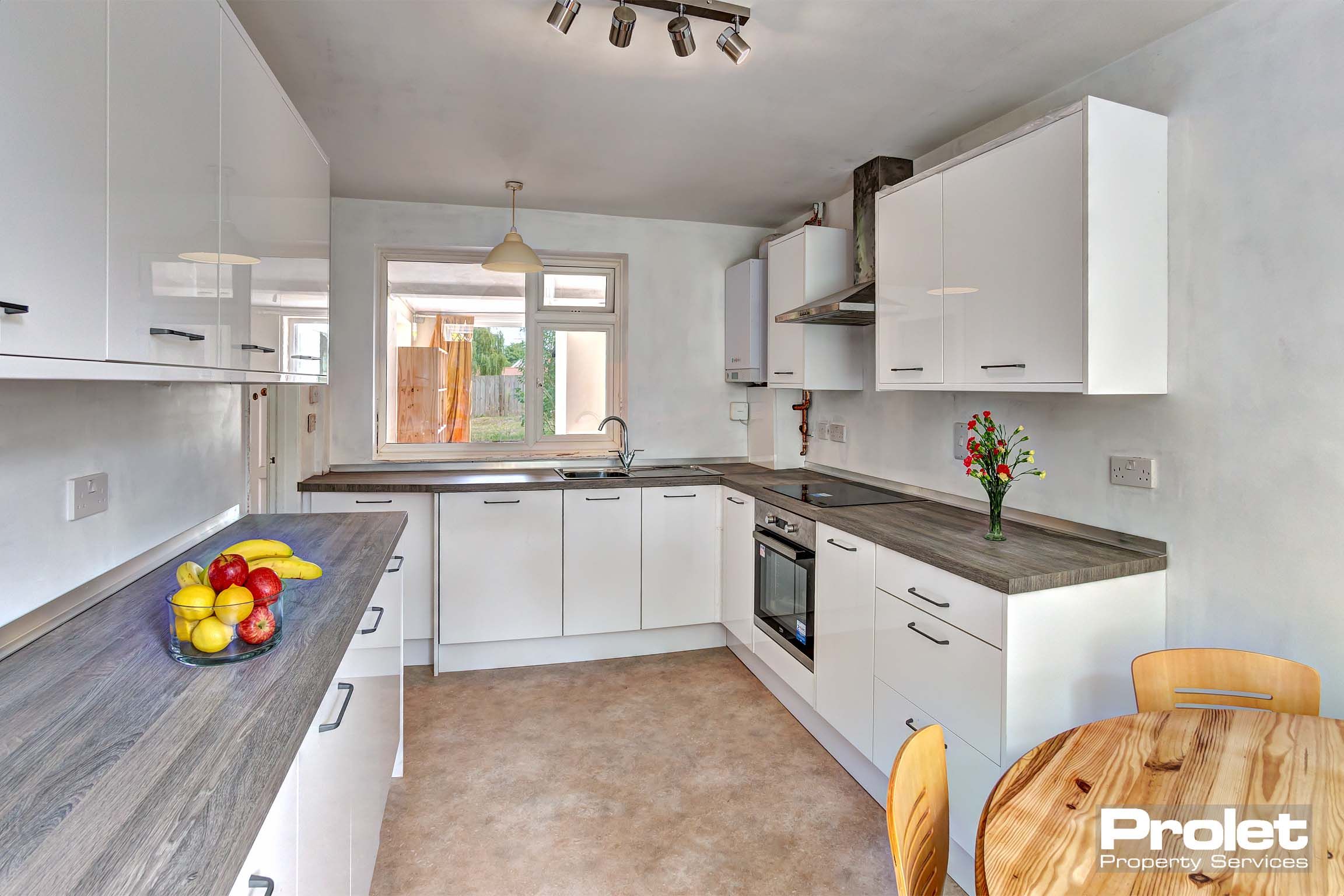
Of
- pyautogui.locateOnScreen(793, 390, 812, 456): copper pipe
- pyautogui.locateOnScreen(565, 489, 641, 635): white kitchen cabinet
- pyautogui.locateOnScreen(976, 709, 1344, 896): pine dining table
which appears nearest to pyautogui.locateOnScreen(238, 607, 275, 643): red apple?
A: pyautogui.locateOnScreen(976, 709, 1344, 896): pine dining table

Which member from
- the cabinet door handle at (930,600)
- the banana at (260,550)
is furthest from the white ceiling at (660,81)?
the cabinet door handle at (930,600)

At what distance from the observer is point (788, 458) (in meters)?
3.93

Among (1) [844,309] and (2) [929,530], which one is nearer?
(2) [929,530]

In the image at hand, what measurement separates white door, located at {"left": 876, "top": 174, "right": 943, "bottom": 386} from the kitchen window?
1.85 meters

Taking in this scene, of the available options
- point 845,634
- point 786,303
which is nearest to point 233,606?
point 845,634

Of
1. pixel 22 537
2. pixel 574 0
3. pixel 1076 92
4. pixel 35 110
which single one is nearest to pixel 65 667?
pixel 22 537

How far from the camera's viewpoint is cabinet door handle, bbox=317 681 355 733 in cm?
117

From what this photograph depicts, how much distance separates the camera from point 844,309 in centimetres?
278

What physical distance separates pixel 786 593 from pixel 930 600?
38.6 inches

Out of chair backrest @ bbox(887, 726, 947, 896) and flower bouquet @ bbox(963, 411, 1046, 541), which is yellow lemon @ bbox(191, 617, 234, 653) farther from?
flower bouquet @ bbox(963, 411, 1046, 541)

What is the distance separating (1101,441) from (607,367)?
2.69m

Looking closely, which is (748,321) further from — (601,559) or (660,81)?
(660,81)

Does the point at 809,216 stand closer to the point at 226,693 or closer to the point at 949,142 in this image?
the point at 949,142

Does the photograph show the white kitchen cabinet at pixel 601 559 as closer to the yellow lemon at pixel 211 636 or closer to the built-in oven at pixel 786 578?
the built-in oven at pixel 786 578
